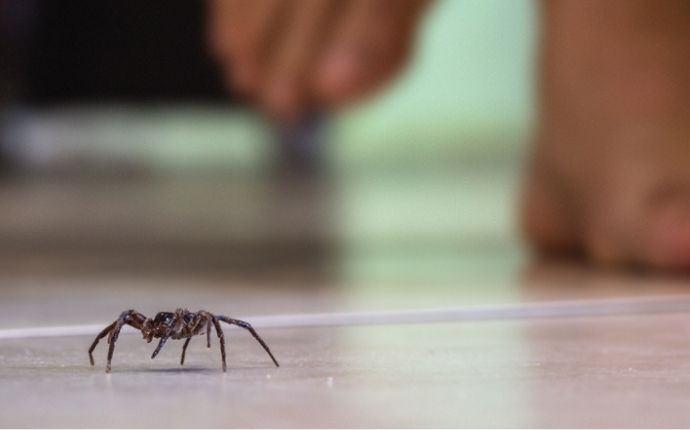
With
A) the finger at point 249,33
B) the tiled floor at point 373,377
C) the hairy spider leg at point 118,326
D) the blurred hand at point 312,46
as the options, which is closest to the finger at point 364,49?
the blurred hand at point 312,46

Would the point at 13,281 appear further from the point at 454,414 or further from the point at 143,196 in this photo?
the point at 143,196

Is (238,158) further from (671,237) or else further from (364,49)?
(671,237)

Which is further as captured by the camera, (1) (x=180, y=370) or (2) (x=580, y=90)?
(2) (x=580, y=90)

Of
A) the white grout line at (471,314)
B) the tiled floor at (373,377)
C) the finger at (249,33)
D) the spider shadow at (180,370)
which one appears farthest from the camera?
the finger at (249,33)

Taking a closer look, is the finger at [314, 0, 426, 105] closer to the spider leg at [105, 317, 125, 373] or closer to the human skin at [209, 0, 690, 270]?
the human skin at [209, 0, 690, 270]

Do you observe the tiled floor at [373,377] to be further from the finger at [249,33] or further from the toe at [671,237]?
the finger at [249,33]

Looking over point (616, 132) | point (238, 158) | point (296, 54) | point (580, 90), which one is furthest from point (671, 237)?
point (238, 158)

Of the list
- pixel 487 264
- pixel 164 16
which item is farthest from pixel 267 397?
pixel 164 16

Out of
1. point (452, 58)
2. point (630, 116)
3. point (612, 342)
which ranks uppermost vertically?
point (452, 58)
